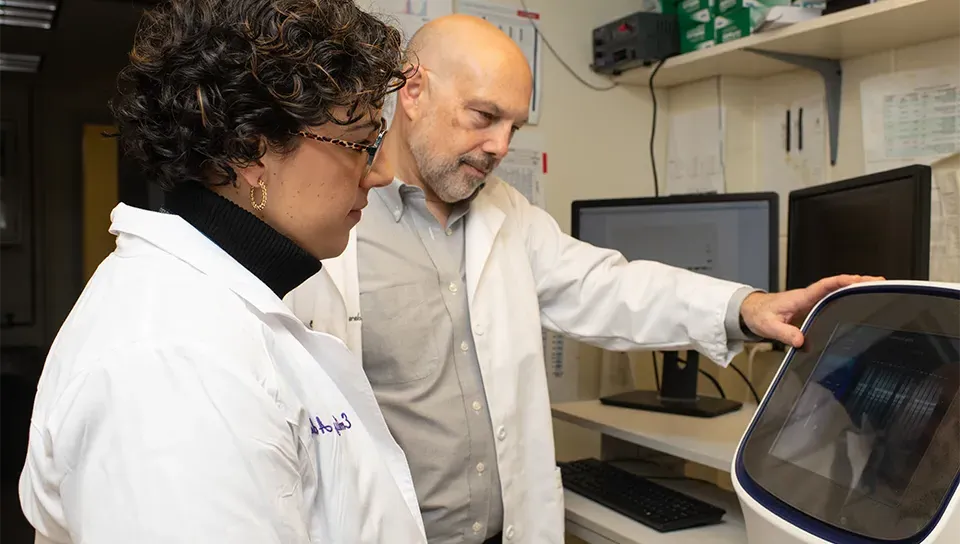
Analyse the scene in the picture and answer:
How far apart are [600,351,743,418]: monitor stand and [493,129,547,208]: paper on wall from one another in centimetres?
57

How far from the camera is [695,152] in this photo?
234 cm

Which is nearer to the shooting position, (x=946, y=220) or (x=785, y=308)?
(x=785, y=308)

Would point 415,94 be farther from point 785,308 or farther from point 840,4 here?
point 840,4

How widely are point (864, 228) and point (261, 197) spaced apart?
1120 mm

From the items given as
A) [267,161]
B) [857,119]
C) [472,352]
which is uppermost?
[857,119]

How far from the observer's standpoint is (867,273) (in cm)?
143

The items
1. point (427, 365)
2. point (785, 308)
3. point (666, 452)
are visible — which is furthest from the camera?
point (666, 452)

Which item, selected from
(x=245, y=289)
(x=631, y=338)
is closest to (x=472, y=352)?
(x=631, y=338)

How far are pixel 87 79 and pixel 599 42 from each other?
133cm

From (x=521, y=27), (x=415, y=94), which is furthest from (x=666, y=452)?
(x=521, y=27)

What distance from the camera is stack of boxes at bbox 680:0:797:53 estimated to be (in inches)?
74.5

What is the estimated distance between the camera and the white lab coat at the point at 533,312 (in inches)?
51.9

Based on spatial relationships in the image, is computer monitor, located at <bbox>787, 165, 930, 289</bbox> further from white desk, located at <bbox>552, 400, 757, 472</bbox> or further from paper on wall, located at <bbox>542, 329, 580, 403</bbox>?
paper on wall, located at <bbox>542, 329, 580, 403</bbox>

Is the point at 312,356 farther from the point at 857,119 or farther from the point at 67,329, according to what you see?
the point at 857,119
